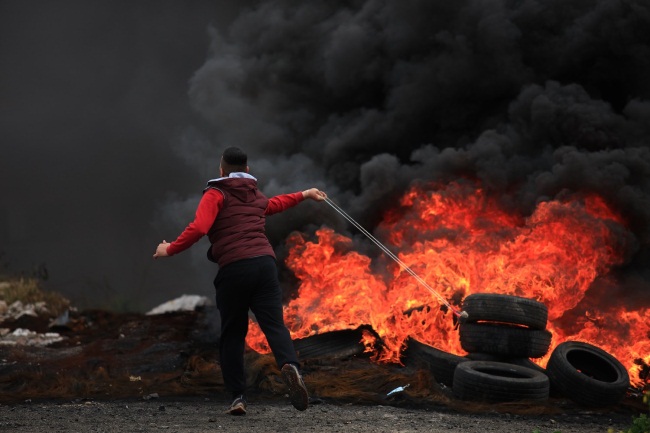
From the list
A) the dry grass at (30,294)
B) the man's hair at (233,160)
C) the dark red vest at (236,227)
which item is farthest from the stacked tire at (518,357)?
the dry grass at (30,294)

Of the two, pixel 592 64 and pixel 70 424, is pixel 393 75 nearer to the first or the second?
pixel 592 64

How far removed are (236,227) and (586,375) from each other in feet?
17.5

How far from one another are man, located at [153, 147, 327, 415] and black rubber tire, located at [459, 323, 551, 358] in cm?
389

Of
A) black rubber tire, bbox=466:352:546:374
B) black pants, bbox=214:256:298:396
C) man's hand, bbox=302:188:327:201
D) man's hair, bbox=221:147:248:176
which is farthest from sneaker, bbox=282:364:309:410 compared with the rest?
black rubber tire, bbox=466:352:546:374

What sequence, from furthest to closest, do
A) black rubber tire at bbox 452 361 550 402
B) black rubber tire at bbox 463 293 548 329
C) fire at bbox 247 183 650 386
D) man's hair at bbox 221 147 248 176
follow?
fire at bbox 247 183 650 386 → black rubber tire at bbox 463 293 548 329 → black rubber tire at bbox 452 361 550 402 → man's hair at bbox 221 147 248 176

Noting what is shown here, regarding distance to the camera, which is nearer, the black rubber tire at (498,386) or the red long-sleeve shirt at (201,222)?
the red long-sleeve shirt at (201,222)

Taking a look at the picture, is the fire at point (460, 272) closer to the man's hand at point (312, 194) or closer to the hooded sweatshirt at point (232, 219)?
the man's hand at point (312, 194)

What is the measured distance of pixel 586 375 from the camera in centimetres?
905

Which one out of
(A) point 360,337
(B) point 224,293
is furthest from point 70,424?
(A) point 360,337

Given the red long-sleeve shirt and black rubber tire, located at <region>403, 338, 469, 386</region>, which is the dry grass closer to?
black rubber tire, located at <region>403, 338, 469, 386</region>

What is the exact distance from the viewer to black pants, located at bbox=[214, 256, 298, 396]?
20.8 feet

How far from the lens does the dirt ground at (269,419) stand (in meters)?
6.38

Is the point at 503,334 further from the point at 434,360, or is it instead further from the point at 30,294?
the point at 30,294

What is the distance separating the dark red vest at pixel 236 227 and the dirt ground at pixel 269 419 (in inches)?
61.7
